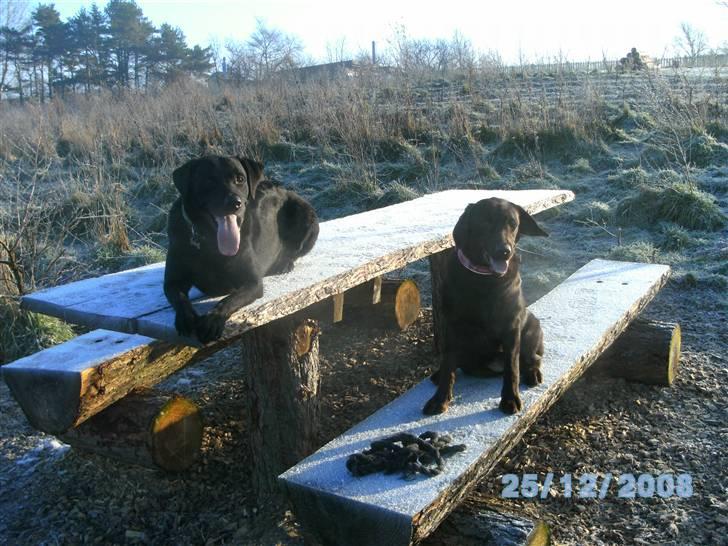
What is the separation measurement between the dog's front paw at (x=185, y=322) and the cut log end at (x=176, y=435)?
2.98 ft

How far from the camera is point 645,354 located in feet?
12.5

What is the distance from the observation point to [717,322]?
4.72 metres

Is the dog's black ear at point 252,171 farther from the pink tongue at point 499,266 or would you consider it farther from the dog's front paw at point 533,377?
the dog's front paw at point 533,377

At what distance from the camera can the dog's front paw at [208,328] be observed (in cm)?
220

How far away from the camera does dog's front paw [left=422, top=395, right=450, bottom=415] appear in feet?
8.68

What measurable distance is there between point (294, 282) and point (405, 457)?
0.87m

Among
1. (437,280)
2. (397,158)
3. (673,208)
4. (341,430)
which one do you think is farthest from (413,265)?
(397,158)

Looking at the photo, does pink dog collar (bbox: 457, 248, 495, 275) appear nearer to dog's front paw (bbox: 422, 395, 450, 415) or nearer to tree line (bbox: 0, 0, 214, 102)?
dog's front paw (bbox: 422, 395, 450, 415)

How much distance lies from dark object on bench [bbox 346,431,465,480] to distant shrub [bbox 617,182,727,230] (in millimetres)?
5118

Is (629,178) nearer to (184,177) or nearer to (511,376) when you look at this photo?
(511,376)

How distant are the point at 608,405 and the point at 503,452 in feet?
4.85

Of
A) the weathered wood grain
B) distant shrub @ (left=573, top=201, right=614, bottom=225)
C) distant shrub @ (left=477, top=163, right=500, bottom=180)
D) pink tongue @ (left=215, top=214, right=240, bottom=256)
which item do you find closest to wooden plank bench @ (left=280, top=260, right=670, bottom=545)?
the weathered wood grain

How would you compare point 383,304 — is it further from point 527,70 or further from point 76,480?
point 527,70

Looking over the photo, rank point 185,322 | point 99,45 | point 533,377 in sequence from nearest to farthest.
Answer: point 185,322 < point 533,377 < point 99,45
